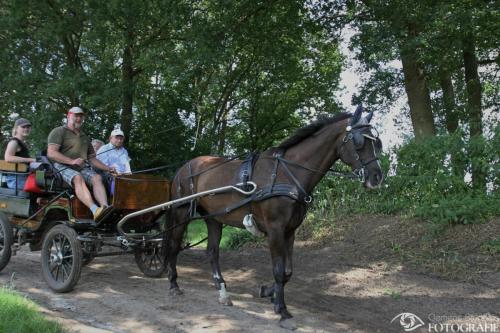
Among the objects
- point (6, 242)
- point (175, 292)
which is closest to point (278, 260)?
point (175, 292)

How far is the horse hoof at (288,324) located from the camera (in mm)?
5160

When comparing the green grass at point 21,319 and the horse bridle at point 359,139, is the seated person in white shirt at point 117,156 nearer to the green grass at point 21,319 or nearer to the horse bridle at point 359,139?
the green grass at point 21,319

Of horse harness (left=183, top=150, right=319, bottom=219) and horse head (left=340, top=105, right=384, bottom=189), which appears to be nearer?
horse head (left=340, top=105, right=384, bottom=189)

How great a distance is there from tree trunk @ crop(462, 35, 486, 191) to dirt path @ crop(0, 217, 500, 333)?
2238 mm

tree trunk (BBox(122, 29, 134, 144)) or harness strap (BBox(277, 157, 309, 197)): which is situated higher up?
tree trunk (BBox(122, 29, 134, 144))

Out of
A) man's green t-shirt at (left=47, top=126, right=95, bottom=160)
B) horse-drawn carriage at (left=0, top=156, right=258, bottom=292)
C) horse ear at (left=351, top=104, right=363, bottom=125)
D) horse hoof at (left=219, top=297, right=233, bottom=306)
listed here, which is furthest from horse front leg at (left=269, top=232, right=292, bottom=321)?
man's green t-shirt at (left=47, top=126, right=95, bottom=160)

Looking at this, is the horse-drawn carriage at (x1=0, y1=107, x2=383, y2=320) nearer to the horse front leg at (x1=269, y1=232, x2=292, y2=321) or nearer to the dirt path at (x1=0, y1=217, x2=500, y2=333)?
the horse front leg at (x1=269, y1=232, x2=292, y2=321)

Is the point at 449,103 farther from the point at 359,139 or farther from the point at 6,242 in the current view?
the point at 6,242

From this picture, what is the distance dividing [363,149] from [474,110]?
30.1 feet

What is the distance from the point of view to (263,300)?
21.1 ft

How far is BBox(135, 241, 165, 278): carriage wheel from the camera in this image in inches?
302

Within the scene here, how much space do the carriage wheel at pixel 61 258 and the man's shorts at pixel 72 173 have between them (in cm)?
65

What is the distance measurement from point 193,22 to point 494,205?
27.0 feet

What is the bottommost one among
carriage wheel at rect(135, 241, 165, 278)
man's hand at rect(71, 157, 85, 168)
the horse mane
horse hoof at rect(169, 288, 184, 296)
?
horse hoof at rect(169, 288, 184, 296)
